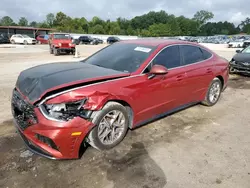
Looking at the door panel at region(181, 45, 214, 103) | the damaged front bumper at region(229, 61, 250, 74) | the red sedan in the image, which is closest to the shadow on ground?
the red sedan

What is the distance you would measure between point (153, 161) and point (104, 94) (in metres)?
1.17

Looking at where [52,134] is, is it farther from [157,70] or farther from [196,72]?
[196,72]

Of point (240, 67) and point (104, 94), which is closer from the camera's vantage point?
point (104, 94)

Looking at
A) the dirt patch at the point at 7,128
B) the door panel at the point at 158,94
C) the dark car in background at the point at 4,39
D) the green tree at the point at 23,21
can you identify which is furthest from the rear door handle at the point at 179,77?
the green tree at the point at 23,21

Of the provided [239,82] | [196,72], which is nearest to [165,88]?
[196,72]

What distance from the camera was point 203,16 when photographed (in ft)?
397

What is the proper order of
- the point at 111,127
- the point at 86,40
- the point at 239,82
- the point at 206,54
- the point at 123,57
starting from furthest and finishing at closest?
the point at 86,40 < the point at 239,82 < the point at 206,54 < the point at 123,57 < the point at 111,127

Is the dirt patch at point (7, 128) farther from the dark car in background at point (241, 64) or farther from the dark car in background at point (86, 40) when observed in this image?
the dark car in background at point (86, 40)

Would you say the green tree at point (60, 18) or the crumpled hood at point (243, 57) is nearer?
the crumpled hood at point (243, 57)

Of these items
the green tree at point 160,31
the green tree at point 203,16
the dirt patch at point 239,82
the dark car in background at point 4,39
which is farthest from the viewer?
the green tree at point 203,16

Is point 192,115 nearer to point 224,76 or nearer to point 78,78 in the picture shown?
point 224,76

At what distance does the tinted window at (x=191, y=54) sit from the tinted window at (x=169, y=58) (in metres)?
0.23

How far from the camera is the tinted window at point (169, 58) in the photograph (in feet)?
12.6

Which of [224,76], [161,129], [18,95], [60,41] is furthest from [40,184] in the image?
[60,41]
